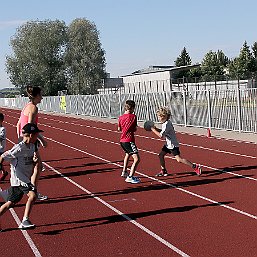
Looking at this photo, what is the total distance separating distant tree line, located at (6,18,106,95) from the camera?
8019 centimetres

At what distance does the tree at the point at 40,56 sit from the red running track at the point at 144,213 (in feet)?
226

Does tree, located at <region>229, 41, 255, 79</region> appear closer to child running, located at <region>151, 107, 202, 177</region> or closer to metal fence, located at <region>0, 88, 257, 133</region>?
metal fence, located at <region>0, 88, 257, 133</region>

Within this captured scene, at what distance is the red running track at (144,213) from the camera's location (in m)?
6.41

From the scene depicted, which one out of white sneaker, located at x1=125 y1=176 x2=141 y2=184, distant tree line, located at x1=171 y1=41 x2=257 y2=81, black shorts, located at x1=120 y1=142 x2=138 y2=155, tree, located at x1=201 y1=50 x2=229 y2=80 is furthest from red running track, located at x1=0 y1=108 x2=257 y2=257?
tree, located at x1=201 y1=50 x2=229 y2=80

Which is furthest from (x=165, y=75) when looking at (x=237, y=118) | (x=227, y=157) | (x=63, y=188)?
(x=63, y=188)

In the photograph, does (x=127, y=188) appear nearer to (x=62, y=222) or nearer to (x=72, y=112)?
(x=62, y=222)

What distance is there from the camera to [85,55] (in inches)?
3150

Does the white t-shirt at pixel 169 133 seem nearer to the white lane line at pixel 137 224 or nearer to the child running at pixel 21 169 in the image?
the white lane line at pixel 137 224

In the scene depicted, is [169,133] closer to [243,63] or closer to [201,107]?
[201,107]

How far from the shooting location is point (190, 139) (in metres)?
20.1

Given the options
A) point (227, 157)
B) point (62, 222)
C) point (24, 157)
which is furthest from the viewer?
point (227, 157)

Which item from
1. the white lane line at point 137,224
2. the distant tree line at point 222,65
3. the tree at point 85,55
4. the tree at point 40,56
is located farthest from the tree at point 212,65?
the white lane line at point 137,224

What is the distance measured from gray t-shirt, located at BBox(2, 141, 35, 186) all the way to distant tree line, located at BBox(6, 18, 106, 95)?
7284cm

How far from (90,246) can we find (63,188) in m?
4.22
